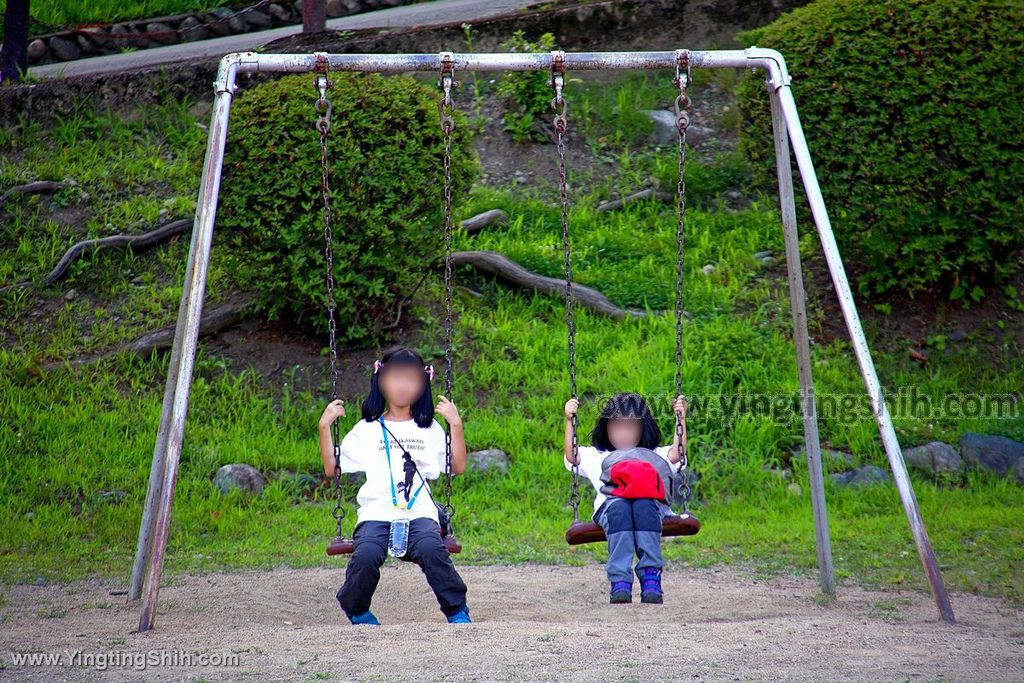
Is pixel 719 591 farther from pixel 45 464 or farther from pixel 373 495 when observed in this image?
pixel 45 464

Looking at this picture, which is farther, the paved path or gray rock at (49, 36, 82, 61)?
gray rock at (49, 36, 82, 61)

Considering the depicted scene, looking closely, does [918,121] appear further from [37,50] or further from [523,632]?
[37,50]

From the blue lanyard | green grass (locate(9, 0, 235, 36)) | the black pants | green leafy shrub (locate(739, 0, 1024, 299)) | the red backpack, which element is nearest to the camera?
the black pants

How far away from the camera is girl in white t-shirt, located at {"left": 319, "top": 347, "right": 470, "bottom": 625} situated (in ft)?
15.2

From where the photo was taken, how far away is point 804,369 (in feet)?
17.5

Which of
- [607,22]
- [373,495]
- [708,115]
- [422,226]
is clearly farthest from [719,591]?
[607,22]

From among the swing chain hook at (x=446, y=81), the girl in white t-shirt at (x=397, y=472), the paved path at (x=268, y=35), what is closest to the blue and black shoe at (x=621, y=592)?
the girl in white t-shirt at (x=397, y=472)

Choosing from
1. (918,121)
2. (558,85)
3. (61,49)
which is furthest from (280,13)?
(558,85)

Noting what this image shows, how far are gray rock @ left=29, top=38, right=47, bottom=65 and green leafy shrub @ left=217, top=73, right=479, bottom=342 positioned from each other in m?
6.56

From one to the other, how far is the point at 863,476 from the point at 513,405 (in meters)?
2.31

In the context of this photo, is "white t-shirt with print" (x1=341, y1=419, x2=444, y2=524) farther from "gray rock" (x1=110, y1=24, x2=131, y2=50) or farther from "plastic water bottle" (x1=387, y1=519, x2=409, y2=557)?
"gray rock" (x1=110, y1=24, x2=131, y2=50)

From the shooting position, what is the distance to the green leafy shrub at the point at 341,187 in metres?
7.06

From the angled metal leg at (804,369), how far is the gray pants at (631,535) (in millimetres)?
868

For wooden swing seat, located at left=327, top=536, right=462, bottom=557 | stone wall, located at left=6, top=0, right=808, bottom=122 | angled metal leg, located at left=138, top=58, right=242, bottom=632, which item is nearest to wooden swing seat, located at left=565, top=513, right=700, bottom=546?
wooden swing seat, located at left=327, top=536, right=462, bottom=557
